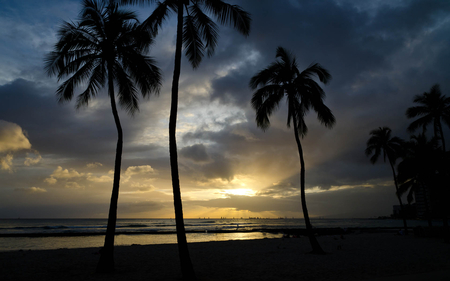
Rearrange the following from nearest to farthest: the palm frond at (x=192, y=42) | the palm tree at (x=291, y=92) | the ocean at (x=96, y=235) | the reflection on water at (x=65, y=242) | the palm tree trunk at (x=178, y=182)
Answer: the palm tree trunk at (x=178, y=182)
the palm frond at (x=192, y=42)
the palm tree at (x=291, y=92)
the reflection on water at (x=65, y=242)
the ocean at (x=96, y=235)

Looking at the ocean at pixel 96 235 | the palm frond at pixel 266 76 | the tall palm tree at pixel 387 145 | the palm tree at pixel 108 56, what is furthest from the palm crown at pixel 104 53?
the tall palm tree at pixel 387 145

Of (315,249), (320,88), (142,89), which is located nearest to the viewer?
(142,89)

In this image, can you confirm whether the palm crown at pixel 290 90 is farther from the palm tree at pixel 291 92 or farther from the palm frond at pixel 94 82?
the palm frond at pixel 94 82

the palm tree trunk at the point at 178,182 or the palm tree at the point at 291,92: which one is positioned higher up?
the palm tree at the point at 291,92

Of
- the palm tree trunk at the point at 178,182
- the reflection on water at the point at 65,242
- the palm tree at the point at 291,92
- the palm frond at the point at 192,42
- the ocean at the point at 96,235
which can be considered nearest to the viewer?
the palm tree trunk at the point at 178,182

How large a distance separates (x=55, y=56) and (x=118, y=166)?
5.85m

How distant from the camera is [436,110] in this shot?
69.1 ft

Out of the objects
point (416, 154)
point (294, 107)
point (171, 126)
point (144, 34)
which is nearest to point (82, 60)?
point (144, 34)

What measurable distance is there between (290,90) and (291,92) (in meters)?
0.14

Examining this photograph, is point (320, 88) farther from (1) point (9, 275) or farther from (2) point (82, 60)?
(1) point (9, 275)

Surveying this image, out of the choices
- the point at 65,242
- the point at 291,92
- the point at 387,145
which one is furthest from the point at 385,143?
the point at 65,242

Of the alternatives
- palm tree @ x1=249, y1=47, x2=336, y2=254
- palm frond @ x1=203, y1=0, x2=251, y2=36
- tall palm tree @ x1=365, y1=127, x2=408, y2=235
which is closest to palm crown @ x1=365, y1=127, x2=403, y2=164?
tall palm tree @ x1=365, y1=127, x2=408, y2=235

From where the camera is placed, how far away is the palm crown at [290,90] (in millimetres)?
14758

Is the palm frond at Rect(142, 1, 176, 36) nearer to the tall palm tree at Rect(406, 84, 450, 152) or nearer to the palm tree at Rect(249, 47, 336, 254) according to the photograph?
the palm tree at Rect(249, 47, 336, 254)
